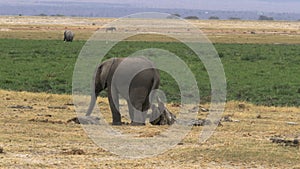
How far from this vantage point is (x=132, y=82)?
16641mm

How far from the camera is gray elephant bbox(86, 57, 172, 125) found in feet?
54.3

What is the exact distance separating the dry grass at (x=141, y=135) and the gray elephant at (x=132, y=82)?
553mm

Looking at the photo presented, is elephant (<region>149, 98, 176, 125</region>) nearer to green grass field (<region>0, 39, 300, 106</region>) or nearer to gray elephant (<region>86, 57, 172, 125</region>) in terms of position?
gray elephant (<region>86, 57, 172, 125</region>)

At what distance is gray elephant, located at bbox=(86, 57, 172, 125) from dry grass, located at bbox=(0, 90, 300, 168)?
553 mm

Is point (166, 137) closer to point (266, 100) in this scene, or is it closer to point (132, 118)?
point (132, 118)

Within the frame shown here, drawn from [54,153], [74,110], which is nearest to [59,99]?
[74,110]

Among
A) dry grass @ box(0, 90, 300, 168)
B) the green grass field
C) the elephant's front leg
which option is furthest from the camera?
the green grass field

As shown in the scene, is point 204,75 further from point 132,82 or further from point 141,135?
point 141,135

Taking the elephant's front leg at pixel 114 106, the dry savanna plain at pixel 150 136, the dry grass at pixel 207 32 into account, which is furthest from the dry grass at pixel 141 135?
the dry grass at pixel 207 32

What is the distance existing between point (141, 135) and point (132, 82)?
1.95m

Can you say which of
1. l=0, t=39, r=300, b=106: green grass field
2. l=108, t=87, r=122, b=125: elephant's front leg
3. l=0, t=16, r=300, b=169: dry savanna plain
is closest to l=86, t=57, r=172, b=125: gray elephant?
l=108, t=87, r=122, b=125: elephant's front leg

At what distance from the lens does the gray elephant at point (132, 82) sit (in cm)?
1656

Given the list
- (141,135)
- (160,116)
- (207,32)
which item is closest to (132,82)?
A: (160,116)

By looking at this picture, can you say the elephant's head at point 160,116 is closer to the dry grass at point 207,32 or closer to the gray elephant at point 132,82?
the gray elephant at point 132,82
